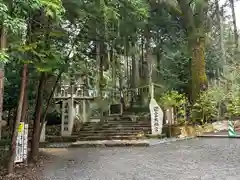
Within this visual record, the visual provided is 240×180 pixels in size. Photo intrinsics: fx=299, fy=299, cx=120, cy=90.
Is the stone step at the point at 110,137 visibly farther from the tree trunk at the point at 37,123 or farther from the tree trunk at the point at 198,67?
the tree trunk at the point at 37,123

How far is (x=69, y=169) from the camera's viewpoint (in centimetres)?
604

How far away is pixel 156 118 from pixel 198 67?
3.52m

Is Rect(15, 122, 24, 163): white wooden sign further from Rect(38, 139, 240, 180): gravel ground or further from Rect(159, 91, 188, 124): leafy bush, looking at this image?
Rect(159, 91, 188, 124): leafy bush

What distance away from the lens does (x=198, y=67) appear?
13375mm

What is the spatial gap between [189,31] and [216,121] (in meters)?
4.24

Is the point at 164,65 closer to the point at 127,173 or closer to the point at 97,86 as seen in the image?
the point at 97,86

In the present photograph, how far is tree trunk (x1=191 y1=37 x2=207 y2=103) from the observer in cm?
1325

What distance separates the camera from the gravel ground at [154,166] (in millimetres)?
5125

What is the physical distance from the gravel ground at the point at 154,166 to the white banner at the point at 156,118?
137 inches

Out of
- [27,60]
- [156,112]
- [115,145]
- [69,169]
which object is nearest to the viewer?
[27,60]

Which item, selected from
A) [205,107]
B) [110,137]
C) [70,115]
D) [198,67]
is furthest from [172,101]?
[70,115]

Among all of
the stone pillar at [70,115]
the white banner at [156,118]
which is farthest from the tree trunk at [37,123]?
the stone pillar at [70,115]

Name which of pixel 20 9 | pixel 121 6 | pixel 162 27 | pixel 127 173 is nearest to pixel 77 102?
pixel 162 27

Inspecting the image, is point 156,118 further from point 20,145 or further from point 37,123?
point 20,145
